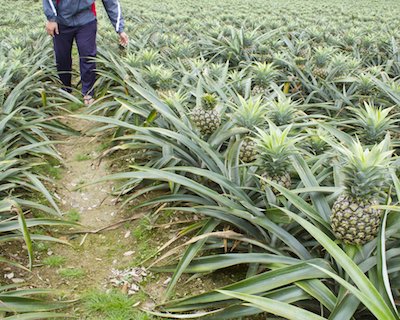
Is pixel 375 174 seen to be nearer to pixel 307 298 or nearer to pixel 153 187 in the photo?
pixel 307 298

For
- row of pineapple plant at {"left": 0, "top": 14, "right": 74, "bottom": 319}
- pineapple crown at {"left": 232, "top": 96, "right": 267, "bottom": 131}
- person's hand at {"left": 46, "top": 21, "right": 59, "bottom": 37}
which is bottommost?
row of pineapple plant at {"left": 0, "top": 14, "right": 74, "bottom": 319}

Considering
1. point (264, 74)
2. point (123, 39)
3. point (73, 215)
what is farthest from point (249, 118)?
point (123, 39)

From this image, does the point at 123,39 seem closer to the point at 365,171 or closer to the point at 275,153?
the point at 275,153

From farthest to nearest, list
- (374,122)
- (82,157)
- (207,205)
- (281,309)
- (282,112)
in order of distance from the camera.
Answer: (82,157)
(282,112)
(374,122)
(207,205)
(281,309)

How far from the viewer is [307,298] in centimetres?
172

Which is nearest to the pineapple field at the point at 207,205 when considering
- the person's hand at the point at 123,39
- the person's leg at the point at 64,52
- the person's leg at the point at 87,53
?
the person's leg at the point at 87,53

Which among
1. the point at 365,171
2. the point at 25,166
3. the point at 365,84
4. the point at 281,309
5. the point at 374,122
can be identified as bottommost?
the point at 25,166

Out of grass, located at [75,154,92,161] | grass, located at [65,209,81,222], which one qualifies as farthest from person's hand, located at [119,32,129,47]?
grass, located at [65,209,81,222]

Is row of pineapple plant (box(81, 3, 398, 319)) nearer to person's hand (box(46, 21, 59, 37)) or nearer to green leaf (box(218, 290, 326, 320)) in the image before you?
green leaf (box(218, 290, 326, 320))

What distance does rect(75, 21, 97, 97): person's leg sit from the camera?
4.37 metres

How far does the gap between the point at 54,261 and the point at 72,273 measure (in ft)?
0.52

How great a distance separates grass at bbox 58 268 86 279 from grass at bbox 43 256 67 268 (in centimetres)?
8

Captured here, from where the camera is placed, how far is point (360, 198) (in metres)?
1.73

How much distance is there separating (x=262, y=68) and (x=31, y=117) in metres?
2.01
